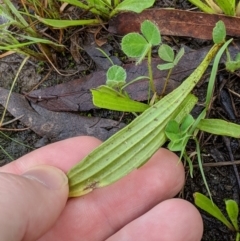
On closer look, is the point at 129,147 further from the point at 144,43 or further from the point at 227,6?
the point at 227,6

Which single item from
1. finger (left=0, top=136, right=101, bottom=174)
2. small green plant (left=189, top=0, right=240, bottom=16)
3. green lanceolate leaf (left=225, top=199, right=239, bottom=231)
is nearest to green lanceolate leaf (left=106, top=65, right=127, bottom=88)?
finger (left=0, top=136, right=101, bottom=174)

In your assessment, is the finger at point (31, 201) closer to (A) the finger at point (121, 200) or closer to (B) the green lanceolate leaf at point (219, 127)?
(A) the finger at point (121, 200)

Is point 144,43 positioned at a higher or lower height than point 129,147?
higher

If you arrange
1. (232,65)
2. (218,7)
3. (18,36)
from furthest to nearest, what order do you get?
1. (18,36)
2. (218,7)
3. (232,65)

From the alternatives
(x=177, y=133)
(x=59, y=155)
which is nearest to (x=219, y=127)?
(x=177, y=133)

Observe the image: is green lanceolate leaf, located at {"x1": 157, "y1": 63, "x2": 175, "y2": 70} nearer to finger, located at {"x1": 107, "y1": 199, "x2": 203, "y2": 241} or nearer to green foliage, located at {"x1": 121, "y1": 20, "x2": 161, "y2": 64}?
green foliage, located at {"x1": 121, "y1": 20, "x2": 161, "y2": 64}

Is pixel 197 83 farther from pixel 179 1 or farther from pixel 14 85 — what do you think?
pixel 14 85
